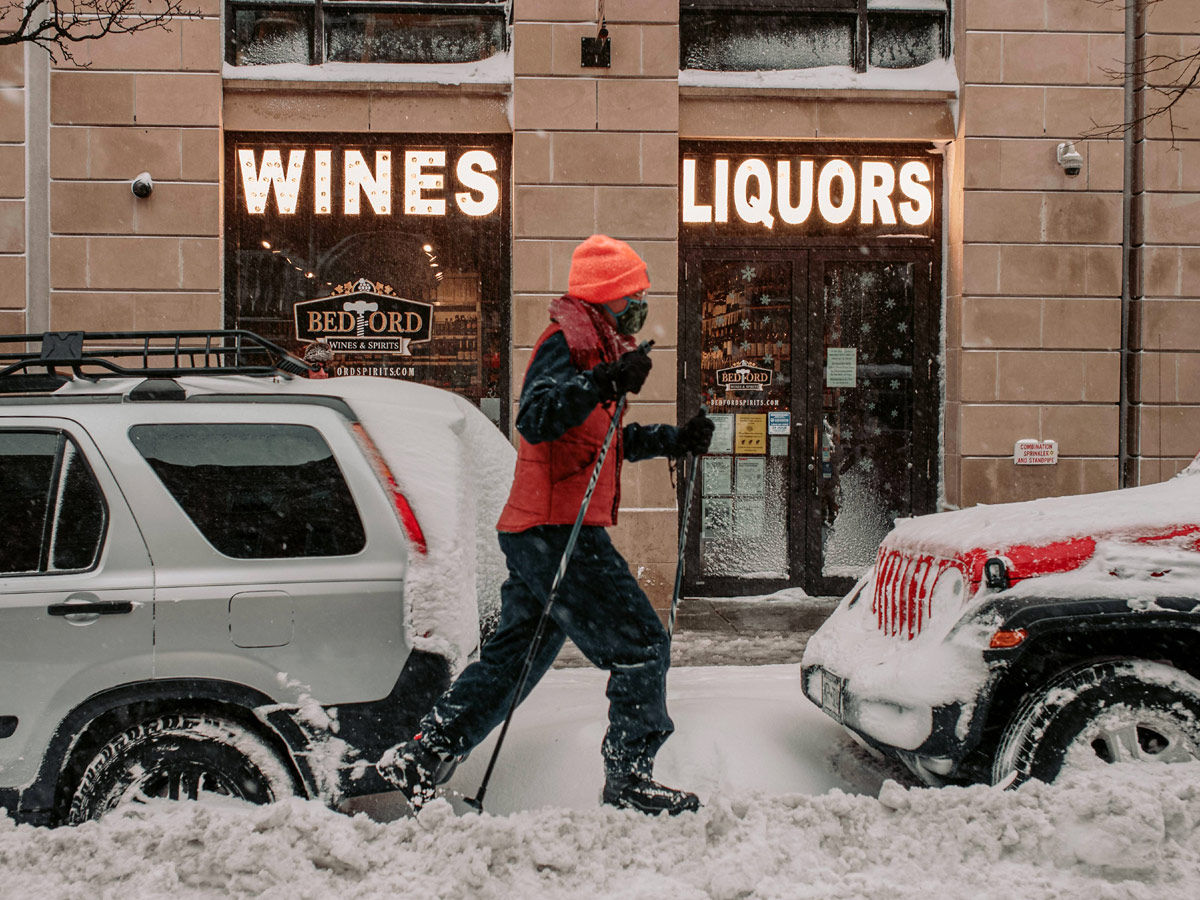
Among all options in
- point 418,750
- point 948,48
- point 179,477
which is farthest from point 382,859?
point 948,48

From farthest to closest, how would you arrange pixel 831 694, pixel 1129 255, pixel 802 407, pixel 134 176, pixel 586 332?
pixel 802 407
pixel 1129 255
pixel 134 176
pixel 831 694
pixel 586 332

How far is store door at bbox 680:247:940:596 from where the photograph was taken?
848 centimetres

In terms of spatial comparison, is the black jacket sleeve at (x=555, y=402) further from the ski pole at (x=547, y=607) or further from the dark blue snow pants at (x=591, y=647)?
the dark blue snow pants at (x=591, y=647)

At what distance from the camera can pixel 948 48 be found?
→ 8555 mm

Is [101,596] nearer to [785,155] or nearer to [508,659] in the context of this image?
[508,659]

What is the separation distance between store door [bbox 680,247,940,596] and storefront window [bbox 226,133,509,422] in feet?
5.63

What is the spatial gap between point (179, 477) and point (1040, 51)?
7.78 metres

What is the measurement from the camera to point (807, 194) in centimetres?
855

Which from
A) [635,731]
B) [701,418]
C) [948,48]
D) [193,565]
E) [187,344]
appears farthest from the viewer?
[948,48]

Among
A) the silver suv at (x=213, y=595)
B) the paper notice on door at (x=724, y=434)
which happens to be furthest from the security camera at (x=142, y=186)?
the silver suv at (x=213, y=595)

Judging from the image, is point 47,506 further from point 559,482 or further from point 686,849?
point 686,849

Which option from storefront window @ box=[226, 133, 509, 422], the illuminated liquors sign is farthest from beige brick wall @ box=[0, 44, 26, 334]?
the illuminated liquors sign

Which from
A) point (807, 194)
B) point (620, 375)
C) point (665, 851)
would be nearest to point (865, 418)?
point (807, 194)

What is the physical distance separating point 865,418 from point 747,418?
994mm
